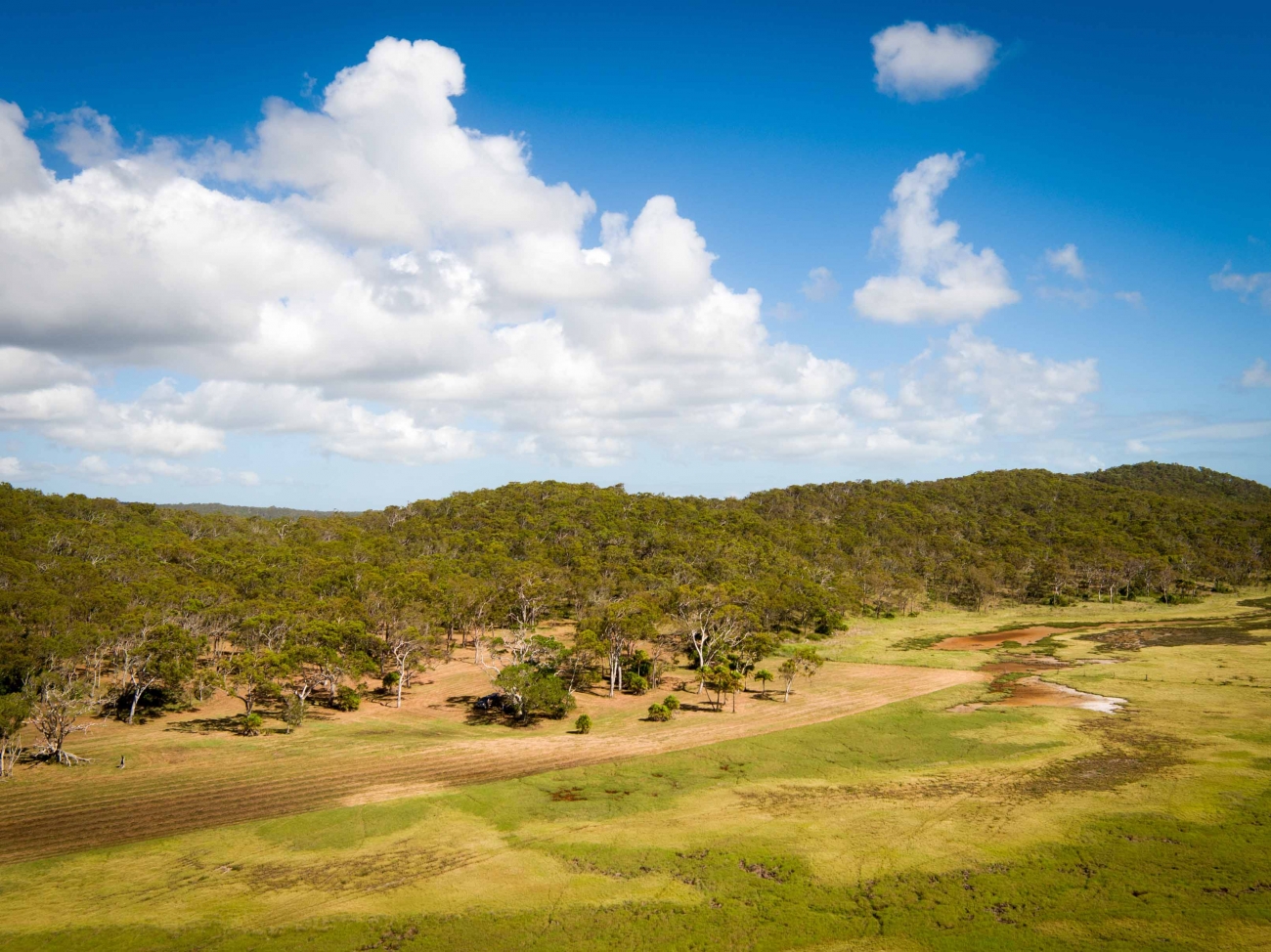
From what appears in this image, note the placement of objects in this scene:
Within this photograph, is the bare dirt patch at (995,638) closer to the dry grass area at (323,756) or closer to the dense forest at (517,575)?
the dense forest at (517,575)

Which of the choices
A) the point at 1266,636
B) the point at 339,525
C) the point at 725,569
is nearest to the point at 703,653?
the point at 725,569

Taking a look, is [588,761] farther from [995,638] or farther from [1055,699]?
[995,638]

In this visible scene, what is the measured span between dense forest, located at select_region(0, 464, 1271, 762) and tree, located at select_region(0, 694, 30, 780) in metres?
5.06

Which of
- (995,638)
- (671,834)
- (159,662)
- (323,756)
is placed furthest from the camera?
(995,638)

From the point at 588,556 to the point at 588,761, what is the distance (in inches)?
2741

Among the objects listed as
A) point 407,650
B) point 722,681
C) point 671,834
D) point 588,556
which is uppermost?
point 588,556

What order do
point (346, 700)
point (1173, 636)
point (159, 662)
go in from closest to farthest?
point (159, 662), point (346, 700), point (1173, 636)

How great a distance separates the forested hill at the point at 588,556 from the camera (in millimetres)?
73000

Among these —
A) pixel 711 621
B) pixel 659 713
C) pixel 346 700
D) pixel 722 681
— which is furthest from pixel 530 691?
pixel 711 621

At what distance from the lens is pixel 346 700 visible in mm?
60531

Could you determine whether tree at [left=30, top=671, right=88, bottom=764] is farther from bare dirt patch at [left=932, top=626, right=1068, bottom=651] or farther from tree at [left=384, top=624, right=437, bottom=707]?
bare dirt patch at [left=932, top=626, right=1068, bottom=651]

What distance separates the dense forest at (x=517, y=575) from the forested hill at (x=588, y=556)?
470 millimetres

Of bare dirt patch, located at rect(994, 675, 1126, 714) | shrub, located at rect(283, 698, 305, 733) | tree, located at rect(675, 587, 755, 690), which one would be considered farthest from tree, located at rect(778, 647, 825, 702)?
shrub, located at rect(283, 698, 305, 733)

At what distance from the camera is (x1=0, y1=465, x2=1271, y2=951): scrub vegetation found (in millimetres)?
26219
